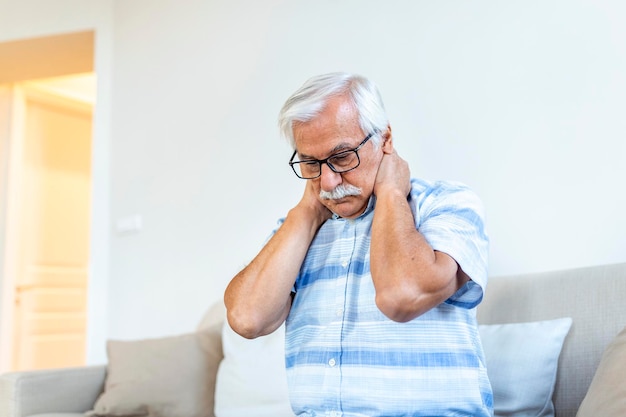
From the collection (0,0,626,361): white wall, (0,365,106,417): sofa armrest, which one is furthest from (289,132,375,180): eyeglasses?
(0,365,106,417): sofa armrest

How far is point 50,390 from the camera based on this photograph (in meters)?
2.52

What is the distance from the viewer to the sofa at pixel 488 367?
182 centimetres

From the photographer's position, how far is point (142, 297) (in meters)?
3.64

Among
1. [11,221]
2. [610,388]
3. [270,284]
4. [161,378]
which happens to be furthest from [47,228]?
[610,388]

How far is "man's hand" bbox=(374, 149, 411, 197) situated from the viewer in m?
1.57

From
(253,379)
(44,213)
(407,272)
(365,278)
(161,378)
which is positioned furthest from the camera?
(44,213)

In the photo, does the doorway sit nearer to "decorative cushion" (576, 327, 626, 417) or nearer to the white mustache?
the white mustache

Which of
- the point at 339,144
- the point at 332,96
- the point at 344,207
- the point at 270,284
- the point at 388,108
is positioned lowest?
the point at 270,284

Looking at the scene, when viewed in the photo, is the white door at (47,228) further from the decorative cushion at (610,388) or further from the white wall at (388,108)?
the decorative cushion at (610,388)

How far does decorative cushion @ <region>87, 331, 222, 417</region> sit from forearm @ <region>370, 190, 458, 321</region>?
131 cm

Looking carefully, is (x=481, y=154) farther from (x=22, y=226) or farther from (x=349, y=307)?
(x=22, y=226)

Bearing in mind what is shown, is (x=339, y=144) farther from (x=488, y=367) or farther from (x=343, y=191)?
(x=488, y=367)

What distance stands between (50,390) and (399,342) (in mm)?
1526

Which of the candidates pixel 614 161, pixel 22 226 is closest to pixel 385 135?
pixel 614 161
